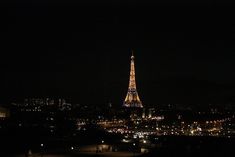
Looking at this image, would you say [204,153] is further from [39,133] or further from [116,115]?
[116,115]

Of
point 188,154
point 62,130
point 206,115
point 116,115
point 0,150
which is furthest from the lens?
point 206,115

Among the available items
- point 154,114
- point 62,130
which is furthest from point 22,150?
point 154,114

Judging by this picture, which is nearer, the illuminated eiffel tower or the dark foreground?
the dark foreground

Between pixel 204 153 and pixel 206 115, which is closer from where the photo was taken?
pixel 204 153

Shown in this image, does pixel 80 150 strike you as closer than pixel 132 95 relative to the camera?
Yes

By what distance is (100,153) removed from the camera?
39344 millimetres

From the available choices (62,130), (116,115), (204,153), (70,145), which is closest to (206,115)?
(116,115)

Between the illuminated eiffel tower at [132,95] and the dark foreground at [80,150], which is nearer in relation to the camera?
the dark foreground at [80,150]

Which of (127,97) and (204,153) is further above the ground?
(127,97)

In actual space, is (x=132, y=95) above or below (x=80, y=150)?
above

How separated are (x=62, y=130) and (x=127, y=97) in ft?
187

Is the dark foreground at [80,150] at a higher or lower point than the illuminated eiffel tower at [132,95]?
lower

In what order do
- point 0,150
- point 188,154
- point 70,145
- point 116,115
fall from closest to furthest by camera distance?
point 188,154 → point 0,150 → point 70,145 → point 116,115

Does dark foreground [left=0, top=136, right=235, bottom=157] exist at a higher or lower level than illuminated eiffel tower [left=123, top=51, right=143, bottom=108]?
lower
